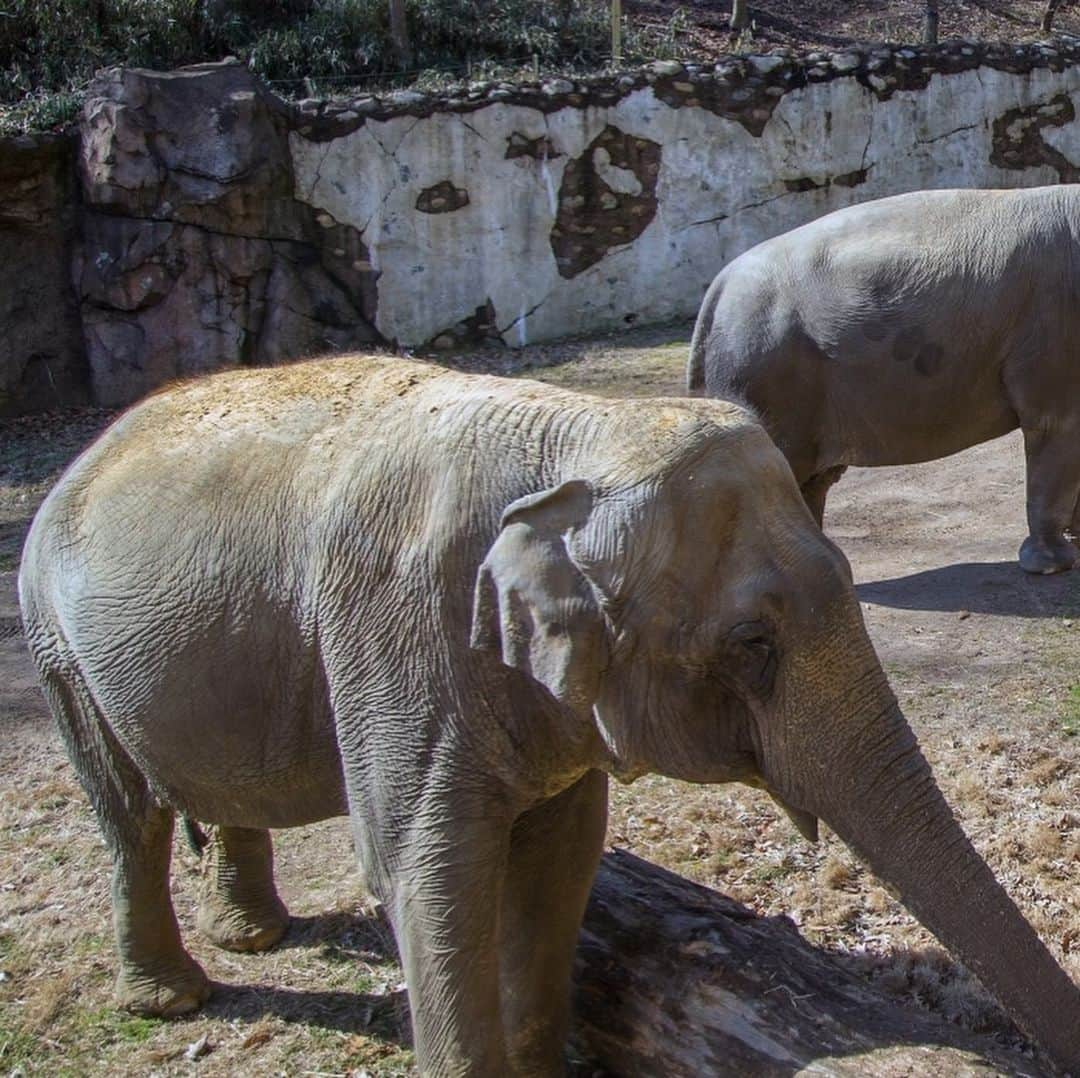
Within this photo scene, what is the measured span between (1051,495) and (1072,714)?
1680 mm

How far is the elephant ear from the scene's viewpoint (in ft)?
7.88

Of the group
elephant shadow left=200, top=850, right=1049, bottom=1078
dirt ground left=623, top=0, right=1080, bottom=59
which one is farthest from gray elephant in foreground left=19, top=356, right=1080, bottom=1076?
dirt ground left=623, top=0, right=1080, bottom=59

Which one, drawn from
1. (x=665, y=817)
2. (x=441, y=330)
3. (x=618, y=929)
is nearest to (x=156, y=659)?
(x=618, y=929)

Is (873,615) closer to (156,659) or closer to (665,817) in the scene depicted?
(665,817)

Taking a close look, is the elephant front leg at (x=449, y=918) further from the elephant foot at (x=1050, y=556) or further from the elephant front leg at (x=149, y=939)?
the elephant foot at (x=1050, y=556)

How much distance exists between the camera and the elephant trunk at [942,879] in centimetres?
232

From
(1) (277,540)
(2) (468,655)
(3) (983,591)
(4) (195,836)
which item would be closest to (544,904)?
(2) (468,655)

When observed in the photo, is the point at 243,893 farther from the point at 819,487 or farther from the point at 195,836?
the point at 819,487

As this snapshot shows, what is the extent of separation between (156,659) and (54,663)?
1.58ft

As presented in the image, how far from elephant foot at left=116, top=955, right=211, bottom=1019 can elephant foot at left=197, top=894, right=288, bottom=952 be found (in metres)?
0.24

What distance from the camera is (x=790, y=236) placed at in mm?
6801

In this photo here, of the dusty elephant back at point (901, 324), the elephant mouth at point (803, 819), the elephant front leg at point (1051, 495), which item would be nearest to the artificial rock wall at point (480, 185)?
the dusty elephant back at point (901, 324)

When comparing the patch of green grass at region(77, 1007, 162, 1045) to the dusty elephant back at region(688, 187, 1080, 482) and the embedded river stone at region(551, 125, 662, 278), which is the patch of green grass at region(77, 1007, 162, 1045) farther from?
the embedded river stone at region(551, 125, 662, 278)

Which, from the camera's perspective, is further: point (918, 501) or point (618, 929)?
point (918, 501)
